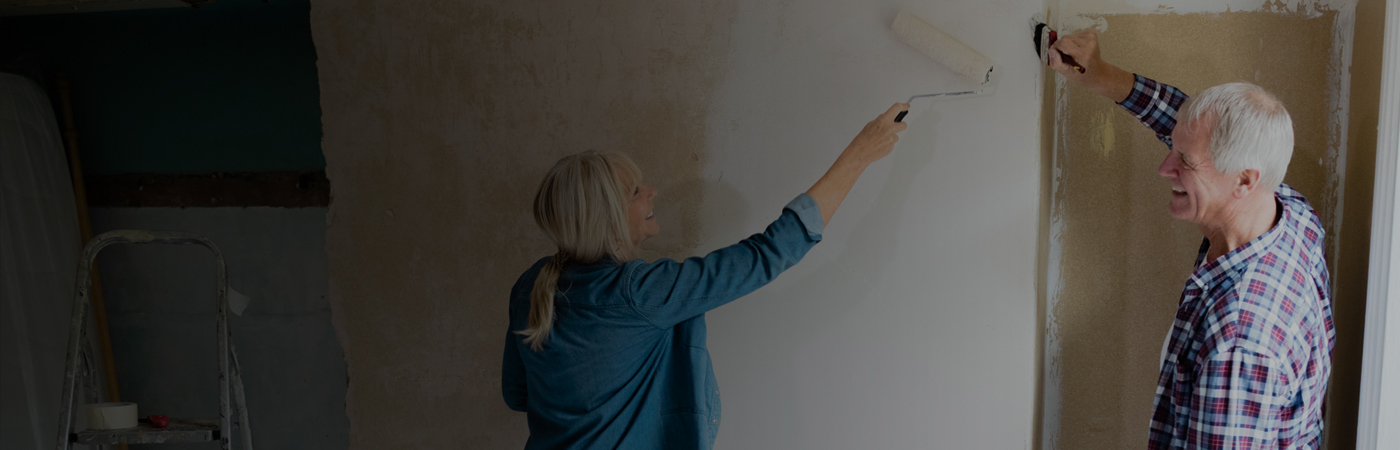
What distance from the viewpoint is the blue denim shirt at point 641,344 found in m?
1.25

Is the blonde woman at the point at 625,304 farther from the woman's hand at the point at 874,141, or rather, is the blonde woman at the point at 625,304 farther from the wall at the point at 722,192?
the wall at the point at 722,192

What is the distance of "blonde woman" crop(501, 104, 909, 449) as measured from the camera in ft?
4.12

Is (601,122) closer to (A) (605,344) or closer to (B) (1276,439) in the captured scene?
(A) (605,344)

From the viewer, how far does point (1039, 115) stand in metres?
1.55

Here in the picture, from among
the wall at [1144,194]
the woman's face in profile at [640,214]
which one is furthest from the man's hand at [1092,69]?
the woman's face in profile at [640,214]

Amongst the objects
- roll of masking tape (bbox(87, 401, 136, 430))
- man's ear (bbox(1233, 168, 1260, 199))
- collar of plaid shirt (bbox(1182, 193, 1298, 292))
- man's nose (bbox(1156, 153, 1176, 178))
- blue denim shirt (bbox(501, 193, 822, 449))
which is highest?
man's nose (bbox(1156, 153, 1176, 178))

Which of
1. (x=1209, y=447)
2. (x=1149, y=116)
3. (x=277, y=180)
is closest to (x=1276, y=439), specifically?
(x=1209, y=447)

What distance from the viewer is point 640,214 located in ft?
4.62

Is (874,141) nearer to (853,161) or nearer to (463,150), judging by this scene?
(853,161)

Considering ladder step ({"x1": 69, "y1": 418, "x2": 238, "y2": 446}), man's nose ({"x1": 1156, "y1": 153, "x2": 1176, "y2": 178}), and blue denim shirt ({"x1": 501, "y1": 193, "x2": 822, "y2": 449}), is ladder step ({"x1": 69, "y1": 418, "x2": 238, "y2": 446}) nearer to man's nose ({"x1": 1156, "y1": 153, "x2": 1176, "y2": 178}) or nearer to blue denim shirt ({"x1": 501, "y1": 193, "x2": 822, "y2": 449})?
blue denim shirt ({"x1": 501, "y1": 193, "x2": 822, "y2": 449})

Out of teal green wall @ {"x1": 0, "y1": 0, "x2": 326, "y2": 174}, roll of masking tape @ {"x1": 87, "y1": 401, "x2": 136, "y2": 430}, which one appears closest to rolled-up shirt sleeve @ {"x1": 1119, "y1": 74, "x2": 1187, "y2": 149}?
roll of masking tape @ {"x1": 87, "y1": 401, "x2": 136, "y2": 430}

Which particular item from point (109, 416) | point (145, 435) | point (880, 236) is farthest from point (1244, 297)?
point (109, 416)

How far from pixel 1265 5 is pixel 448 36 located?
1.86m

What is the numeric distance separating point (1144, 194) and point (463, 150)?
1630 mm
